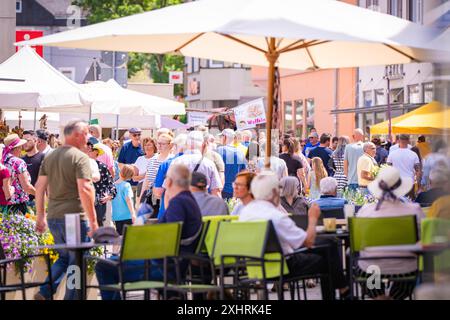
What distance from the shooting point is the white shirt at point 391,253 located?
429 inches

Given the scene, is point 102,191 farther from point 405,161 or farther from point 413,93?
point 413,93

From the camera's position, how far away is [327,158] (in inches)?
1017

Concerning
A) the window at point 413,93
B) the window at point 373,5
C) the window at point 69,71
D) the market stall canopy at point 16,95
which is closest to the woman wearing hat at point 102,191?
the market stall canopy at point 16,95

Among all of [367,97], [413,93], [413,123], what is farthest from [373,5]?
[413,123]

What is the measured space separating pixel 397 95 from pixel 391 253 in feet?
101

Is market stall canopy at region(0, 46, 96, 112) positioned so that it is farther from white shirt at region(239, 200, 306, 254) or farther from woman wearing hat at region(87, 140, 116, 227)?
white shirt at region(239, 200, 306, 254)

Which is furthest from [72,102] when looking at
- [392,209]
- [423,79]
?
[423,79]

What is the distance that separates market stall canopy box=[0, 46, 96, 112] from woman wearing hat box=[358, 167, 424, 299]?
9601 mm

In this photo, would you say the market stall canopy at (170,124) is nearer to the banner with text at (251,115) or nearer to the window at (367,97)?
the window at (367,97)

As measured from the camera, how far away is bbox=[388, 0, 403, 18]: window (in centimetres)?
4152

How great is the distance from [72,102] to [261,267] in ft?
34.3

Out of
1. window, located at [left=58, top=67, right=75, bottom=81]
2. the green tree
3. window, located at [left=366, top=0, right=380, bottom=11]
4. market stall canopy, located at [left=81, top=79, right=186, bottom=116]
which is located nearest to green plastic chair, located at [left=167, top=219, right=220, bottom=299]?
market stall canopy, located at [left=81, top=79, right=186, bottom=116]
